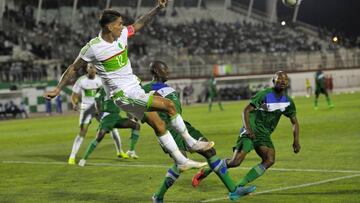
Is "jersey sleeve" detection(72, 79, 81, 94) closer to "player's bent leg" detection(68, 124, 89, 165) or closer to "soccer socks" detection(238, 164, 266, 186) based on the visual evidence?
"player's bent leg" detection(68, 124, 89, 165)

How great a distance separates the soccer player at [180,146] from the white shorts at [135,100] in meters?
0.47

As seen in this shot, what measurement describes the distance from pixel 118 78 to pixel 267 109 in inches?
111

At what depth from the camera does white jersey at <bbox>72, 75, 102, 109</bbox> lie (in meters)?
20.3

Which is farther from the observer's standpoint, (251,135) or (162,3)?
(251,135)

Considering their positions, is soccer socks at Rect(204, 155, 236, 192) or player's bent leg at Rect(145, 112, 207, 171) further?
soccer socks at Rect(204, 155, 236, 192)

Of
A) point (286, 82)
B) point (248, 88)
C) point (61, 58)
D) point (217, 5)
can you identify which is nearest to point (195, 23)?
point (217, 5)

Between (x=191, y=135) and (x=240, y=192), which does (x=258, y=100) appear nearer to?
(x=191, y=135)

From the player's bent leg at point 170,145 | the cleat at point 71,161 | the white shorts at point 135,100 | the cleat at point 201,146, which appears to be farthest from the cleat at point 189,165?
the cleat at point 71,161

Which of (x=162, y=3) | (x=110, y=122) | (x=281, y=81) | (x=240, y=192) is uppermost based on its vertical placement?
(x=162, y=3)

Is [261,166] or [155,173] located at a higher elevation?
[261,166]

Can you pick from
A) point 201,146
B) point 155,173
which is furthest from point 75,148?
point 201,146

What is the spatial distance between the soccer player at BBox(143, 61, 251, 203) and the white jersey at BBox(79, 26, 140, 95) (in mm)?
739

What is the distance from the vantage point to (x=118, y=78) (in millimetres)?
10453

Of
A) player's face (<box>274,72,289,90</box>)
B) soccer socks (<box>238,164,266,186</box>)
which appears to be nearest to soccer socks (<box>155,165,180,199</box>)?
soccer socks (<box>238,164,266,186</box>)
